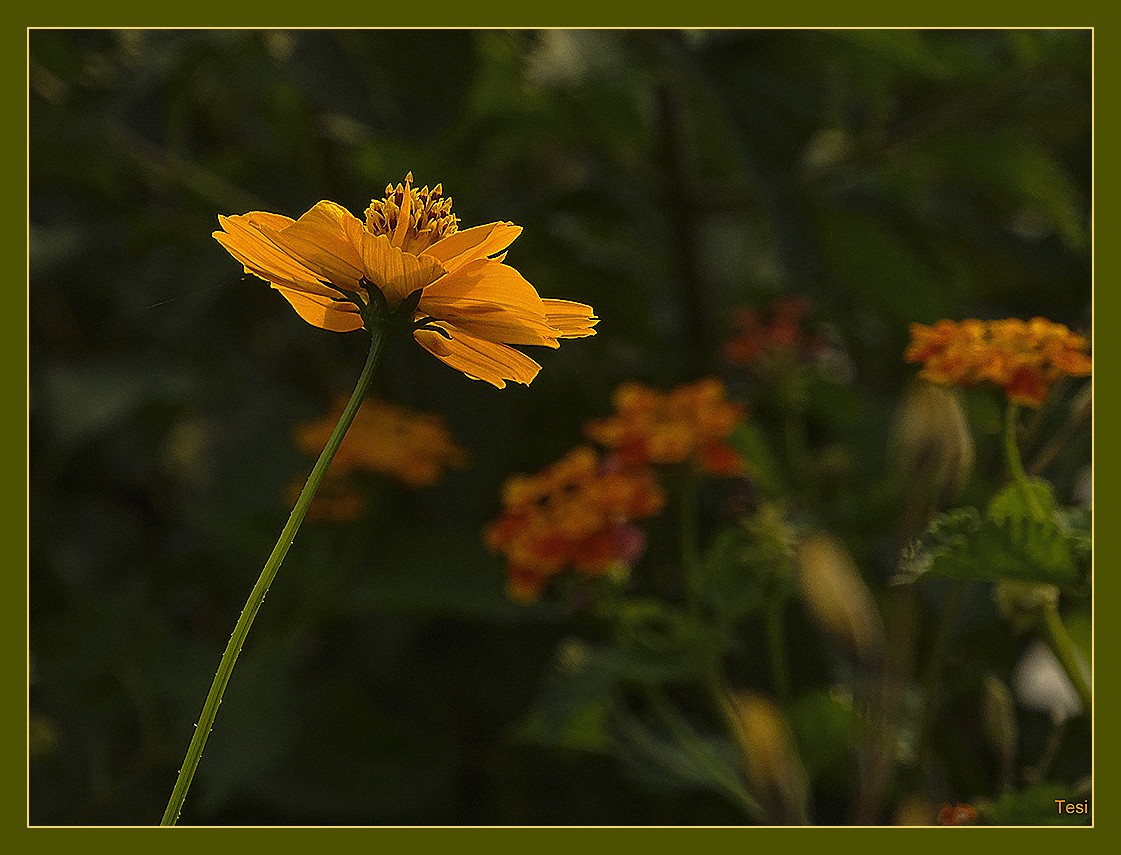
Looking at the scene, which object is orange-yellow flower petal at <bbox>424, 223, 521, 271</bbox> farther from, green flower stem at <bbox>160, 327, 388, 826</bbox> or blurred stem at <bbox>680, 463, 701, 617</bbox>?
blurred stem at <bbox>680, 463, 701, 617</bbox>

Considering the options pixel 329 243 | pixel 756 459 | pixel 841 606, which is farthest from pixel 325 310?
pixel 756 459

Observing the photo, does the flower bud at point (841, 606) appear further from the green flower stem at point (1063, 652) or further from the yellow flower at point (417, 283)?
the yellow flower at point (417, 283)

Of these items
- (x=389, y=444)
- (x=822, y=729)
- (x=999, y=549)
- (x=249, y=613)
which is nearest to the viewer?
(x=249, y=613)

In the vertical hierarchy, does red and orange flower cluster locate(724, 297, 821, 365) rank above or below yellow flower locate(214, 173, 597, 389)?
above

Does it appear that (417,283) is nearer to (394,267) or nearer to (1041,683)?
(394,267)

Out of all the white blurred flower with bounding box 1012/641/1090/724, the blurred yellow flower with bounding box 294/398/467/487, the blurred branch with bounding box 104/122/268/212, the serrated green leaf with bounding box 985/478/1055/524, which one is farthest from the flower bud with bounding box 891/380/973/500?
the blurred branch with bounding box 104/122/268/212
